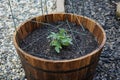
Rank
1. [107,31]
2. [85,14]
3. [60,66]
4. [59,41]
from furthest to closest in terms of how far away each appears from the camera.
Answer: [85,14] → [107,31] → [59,41] → [60,66]

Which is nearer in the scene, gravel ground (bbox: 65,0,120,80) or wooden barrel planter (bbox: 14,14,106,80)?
wooden barrel planter (bbox: 14,14,106,80)

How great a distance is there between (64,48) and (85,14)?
1.20 metres

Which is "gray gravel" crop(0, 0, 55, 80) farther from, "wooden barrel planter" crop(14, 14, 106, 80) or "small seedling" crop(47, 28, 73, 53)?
"small seedling" crop(47, 28, 73, 53)

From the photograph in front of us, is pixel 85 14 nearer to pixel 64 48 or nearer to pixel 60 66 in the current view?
pixel 64 48

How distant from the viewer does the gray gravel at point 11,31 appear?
196 cm

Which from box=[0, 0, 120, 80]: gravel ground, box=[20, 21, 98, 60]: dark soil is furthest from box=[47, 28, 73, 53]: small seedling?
box=[0, 0, 120, 80]: gravel ground

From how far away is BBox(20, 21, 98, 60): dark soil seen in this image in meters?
1.47

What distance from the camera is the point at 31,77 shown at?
1526 mm

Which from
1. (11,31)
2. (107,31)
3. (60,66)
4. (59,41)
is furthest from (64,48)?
(11,31)

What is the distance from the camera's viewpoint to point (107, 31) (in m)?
2.38

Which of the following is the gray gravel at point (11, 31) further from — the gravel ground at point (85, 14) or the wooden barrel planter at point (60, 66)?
the wooden barrel planter at point (60, 66)

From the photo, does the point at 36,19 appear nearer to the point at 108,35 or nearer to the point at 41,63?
the point at 41,63

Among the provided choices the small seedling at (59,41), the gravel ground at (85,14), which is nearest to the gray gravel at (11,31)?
the gravel ground at (85,14)

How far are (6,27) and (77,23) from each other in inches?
42.7
